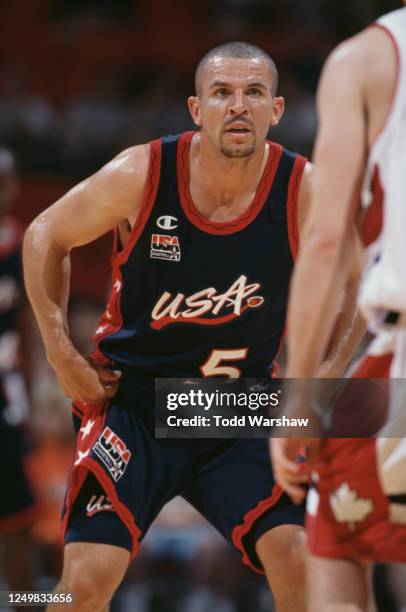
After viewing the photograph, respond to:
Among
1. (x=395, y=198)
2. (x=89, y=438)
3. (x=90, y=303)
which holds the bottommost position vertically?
(x=90, y=303)

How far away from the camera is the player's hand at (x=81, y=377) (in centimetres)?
399

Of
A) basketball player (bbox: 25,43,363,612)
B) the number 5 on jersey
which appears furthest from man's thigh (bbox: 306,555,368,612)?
the number 5 on jersey

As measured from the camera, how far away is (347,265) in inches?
105

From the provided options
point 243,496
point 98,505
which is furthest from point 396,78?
point 98,505

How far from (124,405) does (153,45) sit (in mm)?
6985

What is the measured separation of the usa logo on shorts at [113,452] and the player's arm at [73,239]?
6.5 inches

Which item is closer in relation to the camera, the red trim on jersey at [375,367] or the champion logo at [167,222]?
the red trim on jersey at [375,367]

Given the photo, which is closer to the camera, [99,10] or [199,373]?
[199,373]

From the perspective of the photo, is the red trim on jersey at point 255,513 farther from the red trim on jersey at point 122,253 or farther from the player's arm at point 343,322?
the red trim on jersey at point 122,253

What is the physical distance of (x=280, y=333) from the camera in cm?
414

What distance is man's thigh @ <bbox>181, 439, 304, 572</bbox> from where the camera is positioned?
3887 millimetres

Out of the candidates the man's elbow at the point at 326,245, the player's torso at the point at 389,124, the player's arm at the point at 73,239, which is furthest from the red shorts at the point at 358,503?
the player's arm at the point at 73,239

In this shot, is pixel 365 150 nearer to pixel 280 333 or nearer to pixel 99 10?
pixel 280 333

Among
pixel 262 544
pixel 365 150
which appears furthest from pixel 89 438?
pixel 365 150
